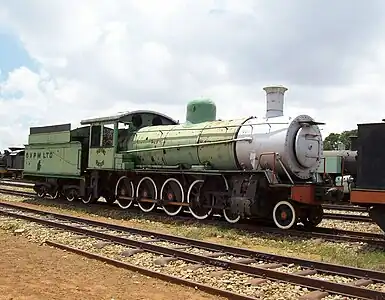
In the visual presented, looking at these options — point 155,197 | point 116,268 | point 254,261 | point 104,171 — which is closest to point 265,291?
point 254,261

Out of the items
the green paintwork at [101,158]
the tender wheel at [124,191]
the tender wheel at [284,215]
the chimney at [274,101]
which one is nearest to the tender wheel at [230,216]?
the tender wheel at [284,215]

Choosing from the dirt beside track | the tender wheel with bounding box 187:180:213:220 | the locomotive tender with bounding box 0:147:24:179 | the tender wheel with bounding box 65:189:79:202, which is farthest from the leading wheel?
the locomotive tender with bounding box 0:147:24:179

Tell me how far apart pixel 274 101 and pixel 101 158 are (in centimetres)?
684

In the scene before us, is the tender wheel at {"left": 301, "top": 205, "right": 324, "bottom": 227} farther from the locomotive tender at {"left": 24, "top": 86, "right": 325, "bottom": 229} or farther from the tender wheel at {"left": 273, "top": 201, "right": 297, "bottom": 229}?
the tender wheel at {"left": 273, "top": 201, "right": 297, "bottom": 229}

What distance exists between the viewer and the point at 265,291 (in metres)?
6.42

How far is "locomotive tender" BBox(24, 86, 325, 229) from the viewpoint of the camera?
1235 cm

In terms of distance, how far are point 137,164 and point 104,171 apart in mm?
1724

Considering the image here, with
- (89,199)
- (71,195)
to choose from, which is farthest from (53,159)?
(89,199)

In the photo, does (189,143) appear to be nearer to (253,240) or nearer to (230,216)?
(230,216)

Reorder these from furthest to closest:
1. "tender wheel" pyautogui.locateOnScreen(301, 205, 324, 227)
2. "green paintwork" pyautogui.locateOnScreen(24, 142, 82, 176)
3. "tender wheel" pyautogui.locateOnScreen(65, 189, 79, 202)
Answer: "tender wheel" pyautogui.locateOnScreen(65, 189, 79, 202) < "green paintwork" pyautogui.locateOnScreen(24, 142, 82, 176) < "tender wheel" pyautogui.locateOnScreen(301, 205, 324, 227)

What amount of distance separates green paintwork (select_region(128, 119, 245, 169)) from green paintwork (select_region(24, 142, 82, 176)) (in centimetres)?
275

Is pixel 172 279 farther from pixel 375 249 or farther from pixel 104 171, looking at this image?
pixel 104 171

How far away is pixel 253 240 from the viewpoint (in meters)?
10.9

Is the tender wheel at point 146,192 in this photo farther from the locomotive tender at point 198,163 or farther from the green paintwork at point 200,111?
the green paintwork at point 200,111
